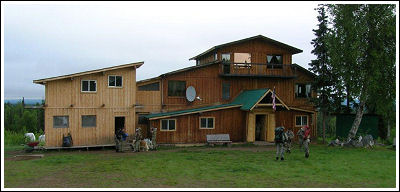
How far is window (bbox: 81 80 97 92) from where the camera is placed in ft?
92.8

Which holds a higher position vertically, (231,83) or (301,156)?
(231,83)

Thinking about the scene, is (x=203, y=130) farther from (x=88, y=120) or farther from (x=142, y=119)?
(x=88, y=120)

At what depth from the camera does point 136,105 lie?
1166 inches

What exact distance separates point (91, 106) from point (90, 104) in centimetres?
16

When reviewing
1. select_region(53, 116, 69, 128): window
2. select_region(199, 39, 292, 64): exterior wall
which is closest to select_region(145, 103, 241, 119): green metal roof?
select_region(199, 39, 292, 64): exterior wall

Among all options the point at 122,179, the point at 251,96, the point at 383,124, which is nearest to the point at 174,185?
the point at 122,179

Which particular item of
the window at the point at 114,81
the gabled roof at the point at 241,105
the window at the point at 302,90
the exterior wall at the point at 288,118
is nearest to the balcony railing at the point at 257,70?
the window at the point at 302,90

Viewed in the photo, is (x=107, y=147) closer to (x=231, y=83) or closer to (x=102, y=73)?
(x=102, y=73)

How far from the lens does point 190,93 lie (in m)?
32.3

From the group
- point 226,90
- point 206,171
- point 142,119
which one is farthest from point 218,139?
point 206,171

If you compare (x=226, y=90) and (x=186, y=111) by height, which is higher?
(x=226, y=90)

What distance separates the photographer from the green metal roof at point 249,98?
98.9 ft

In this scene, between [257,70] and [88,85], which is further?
[257,70]

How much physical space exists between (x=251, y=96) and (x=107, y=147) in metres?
11.5
